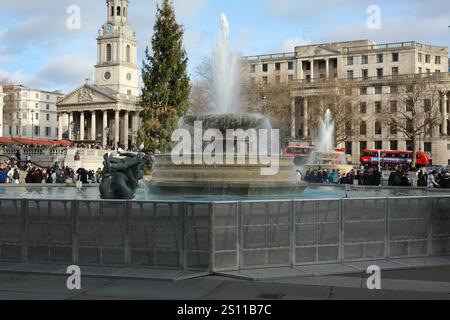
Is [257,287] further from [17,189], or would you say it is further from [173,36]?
[173,36]

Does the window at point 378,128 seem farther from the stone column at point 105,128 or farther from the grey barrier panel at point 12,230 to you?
the grey barrier panel at point 12,230

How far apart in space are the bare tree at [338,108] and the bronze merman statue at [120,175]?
61.4 m

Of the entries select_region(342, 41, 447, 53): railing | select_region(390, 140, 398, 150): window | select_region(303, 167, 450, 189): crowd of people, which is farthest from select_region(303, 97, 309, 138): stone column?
select_region(303, 167, 450, 189): crowd of people

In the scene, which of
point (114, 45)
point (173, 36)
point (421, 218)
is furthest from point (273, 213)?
point (114, 45)

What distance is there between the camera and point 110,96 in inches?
4331

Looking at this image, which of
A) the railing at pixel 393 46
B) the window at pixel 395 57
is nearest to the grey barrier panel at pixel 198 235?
the railing at pixel 393 46

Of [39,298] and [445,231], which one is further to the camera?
[445,231]

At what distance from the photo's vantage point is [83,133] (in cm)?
11375

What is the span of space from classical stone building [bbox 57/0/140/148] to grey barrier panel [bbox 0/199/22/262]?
95.0 meters

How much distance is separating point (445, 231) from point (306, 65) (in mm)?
91090

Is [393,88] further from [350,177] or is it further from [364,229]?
[364,229]

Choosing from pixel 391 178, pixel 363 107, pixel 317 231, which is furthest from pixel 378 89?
pixel 317 231

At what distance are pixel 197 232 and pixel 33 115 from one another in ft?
480

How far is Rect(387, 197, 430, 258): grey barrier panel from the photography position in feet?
29.3
